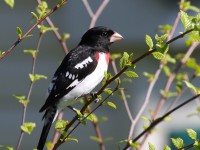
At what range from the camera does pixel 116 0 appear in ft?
23.7

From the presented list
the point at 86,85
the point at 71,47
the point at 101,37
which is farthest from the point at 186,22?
the point at 71,47

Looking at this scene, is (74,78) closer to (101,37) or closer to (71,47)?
(101,37)

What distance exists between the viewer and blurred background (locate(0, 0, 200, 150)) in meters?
6.96

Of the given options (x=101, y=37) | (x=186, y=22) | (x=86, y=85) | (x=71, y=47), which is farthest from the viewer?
(x=71, y=47)

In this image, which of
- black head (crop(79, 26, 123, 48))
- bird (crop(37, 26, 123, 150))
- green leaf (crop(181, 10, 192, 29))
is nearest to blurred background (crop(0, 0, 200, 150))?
black head (crop(79, 26, 123, 48))

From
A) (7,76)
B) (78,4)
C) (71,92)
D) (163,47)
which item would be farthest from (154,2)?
(163,47)

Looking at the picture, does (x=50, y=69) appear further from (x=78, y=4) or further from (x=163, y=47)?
(x=163, y=47)

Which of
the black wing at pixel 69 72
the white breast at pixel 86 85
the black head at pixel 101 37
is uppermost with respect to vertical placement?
the black head at pixel 101 37

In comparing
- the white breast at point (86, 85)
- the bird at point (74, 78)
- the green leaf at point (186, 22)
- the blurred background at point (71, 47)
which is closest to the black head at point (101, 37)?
the bird at point (74, 78)

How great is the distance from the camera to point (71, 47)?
7023 mm

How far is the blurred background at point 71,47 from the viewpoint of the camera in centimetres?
696

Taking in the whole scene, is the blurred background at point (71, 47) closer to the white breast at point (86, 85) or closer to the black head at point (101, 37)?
Answer: the black head at point (101, 37)

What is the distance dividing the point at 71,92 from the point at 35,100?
3.22m

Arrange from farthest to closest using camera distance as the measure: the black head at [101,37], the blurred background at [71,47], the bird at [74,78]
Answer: the blurred background at [71,47] → the black head at [101,37] → the bird at [74,78]
